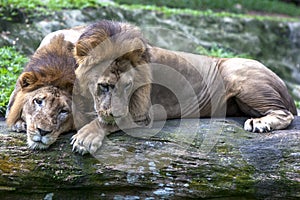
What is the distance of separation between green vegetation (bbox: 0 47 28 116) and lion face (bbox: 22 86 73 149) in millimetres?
1447

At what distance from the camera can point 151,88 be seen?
4887mm

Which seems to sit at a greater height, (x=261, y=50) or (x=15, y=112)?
(x=15, y=112)

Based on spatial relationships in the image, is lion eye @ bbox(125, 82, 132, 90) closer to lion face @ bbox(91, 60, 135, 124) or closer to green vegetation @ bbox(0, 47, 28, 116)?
lion face @ bbox(91, 60, 135, 124)

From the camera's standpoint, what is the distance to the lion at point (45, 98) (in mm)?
4254

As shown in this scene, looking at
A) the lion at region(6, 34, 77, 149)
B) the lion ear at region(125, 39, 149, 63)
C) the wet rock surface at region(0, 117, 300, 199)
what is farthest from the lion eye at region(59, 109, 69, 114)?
the lion ear at region(125, 39, 149, 63)

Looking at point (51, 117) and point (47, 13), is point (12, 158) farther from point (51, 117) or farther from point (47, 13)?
point (47, 13)

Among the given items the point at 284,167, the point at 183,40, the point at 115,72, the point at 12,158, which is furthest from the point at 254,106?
the point at 183,40

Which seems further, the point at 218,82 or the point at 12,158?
the point at 218,82

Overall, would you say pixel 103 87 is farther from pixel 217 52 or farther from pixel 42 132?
pixel 217 52

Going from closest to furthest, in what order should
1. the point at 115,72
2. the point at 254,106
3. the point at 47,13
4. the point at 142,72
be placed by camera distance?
the point at 115,72 < the point at 142,72 < the point at 254,106 < the point at 47,13

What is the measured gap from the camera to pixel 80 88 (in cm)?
436

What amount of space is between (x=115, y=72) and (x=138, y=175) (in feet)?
2.75

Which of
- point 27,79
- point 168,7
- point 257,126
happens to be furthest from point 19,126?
point 168,7

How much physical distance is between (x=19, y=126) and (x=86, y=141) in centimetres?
75
